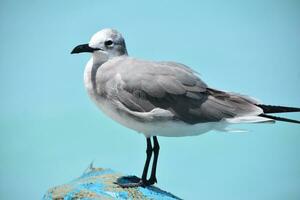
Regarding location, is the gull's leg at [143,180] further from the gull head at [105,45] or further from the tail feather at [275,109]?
the tail feather at [275,109]

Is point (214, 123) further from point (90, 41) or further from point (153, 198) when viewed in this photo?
point (90, 41)

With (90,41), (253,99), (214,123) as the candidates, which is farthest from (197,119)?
(90,41)

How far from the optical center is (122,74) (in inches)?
123

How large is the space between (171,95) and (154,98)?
0.09 metres

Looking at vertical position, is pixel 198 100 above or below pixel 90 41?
below

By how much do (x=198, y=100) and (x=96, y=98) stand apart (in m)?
0.53

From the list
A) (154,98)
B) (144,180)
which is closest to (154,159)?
(144,180)

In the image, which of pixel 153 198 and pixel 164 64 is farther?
pixel 164 64

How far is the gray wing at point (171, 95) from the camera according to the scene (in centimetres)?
312

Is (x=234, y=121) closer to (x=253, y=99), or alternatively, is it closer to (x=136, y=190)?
(x=253, y=99)

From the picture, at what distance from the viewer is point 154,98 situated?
3.15 m

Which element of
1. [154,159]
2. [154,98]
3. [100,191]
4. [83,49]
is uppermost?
[83,49]

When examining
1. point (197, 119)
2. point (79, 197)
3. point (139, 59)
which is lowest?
point (79, 197)

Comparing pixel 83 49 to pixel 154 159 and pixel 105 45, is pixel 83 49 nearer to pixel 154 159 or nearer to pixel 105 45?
pixel 105 45
